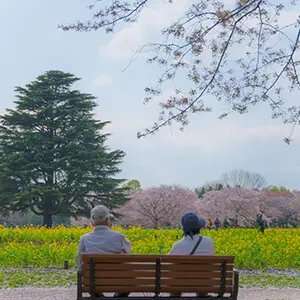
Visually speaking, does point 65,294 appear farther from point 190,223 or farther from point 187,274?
point 190,223

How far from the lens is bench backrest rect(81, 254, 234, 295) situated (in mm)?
4766

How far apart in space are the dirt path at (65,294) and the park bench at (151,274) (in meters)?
2.62

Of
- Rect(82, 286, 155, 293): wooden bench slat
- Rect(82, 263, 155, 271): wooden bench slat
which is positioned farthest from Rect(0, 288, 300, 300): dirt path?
Rect(82, 263, 155, 271): wooden bench slat

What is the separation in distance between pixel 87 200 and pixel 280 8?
30564mm

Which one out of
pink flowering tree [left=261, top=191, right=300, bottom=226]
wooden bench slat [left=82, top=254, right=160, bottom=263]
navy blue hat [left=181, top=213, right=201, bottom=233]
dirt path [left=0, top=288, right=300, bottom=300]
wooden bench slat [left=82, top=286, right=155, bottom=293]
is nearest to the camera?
wooden bench slat [left=82, top=254, right=160, bottom=263]

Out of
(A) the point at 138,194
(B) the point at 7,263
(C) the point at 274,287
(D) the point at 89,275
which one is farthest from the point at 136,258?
(A) the point at 138,194

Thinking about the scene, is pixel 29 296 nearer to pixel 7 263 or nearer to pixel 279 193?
pixel 7 263

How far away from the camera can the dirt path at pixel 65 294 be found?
7333mm

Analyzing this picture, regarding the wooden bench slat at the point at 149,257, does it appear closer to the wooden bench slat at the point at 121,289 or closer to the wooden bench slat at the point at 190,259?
the wooden bench slat at the point at 190,259

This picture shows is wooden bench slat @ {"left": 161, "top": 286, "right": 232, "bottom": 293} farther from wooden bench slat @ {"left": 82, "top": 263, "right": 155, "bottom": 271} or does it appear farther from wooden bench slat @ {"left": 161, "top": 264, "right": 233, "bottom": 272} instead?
wooden bench slat @ {"left": 82, "top": 263, "right": 155, "bottom": 271}

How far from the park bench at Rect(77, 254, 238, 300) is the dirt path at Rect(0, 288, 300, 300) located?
2.62 metres

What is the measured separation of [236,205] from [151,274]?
45764 millimetres

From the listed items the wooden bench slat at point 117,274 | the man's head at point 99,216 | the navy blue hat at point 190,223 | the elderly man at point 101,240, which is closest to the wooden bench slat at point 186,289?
the wooden bench slat at point 117,274

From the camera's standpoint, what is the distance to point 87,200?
118 ft
